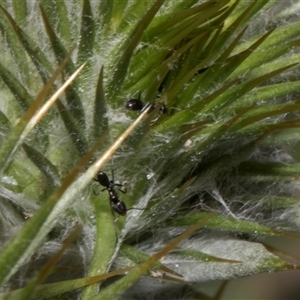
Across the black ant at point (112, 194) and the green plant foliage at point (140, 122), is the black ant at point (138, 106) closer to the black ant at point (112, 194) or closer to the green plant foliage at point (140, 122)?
the green plant foliage at point (140, 122)

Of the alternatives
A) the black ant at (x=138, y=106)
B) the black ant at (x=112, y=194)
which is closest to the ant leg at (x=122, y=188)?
the black ant at (x=112, y=194)

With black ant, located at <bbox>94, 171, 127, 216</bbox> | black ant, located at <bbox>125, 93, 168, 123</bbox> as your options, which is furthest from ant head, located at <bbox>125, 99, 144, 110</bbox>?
black ant, located at <bbox>94, 171, 127, 216</bbox>

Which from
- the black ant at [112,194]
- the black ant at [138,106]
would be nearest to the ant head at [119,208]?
the black ant at [112,194]

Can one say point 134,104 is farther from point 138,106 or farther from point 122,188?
point 122,188

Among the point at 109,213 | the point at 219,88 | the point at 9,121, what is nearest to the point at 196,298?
the point at 109,213

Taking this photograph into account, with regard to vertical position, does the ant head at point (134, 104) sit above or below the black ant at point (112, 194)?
above

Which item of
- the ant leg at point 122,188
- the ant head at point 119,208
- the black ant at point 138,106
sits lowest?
the ant head at point 119,208

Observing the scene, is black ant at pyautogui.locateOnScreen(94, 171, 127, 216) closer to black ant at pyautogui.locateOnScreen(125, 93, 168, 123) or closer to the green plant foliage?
the green plant foliage
